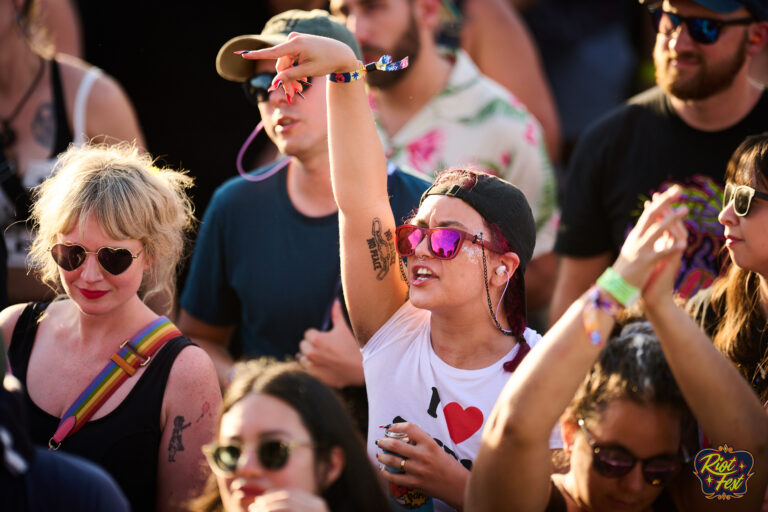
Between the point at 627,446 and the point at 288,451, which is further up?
the point at 288,451

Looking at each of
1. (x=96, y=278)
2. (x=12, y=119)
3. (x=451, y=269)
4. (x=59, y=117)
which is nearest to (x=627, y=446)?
(x=451, y=269)

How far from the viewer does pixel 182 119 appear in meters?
5.13

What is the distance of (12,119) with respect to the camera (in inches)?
152

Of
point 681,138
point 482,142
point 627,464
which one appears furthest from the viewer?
point 482,142

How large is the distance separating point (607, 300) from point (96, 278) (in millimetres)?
1430

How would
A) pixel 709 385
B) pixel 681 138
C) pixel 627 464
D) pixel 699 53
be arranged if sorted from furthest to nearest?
pixel 681 138, pixel 699 53, pixel 627 464, pixel 709 385

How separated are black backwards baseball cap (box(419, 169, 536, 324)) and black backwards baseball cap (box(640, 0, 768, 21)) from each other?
132cm

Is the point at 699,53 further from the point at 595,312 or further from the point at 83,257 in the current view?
the point at 83,257

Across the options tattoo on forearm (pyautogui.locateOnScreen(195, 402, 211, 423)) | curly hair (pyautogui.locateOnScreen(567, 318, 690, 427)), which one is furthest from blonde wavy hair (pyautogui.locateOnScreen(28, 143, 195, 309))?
curly hair (pyautogui.locateOnScreen(567, 318, 690, 427))

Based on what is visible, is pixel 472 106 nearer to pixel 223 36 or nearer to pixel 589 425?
pixel 223 36

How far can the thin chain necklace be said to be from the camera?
3.81m

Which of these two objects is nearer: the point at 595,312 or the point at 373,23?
the point at 595,312

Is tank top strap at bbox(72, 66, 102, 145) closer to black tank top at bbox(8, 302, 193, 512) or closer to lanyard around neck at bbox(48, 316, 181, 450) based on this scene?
lanyard around neck at bbox(48, 316, 181, 450)

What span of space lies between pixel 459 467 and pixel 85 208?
1.28 m
